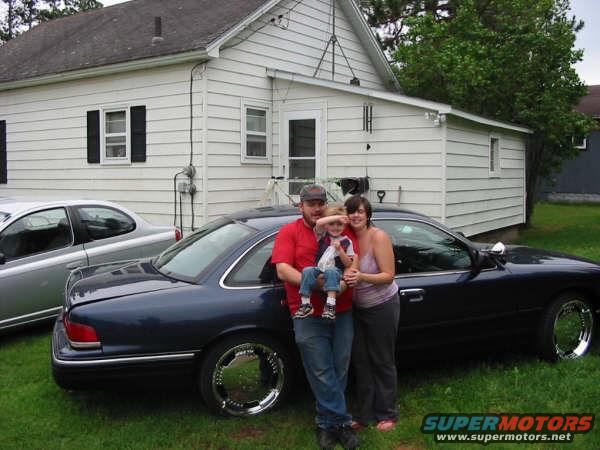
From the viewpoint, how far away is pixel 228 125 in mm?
11297

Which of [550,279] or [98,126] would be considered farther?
[98,126]

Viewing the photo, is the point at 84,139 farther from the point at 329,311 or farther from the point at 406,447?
the point at 406,447

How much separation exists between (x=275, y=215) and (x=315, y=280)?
1366 millimetres

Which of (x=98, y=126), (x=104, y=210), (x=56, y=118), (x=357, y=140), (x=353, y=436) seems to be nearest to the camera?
(x=353, y=436)

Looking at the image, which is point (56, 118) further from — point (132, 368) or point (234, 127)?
point (132, 368)

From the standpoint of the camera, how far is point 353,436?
3.92 meters

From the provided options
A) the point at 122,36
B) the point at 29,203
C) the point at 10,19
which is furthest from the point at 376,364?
the point at 10,19

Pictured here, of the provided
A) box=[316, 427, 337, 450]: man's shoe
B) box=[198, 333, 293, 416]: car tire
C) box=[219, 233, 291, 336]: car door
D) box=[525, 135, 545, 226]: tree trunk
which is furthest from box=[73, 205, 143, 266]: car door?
box=[525, 135, 545, 226]: tree trunk

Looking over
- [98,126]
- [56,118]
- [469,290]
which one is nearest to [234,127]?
[98,126]

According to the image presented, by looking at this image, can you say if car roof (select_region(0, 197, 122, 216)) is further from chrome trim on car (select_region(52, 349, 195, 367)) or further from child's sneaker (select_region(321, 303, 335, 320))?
child's sneaker (select_region(321, 303, 335, 320))

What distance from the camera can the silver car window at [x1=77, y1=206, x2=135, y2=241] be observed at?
7.01 m

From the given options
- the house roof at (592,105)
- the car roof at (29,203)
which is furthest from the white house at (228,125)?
the house roof at (592,105)

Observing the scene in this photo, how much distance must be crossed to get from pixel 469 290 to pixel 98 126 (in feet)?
31.6

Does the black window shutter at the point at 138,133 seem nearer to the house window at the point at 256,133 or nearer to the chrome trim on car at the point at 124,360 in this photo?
the house window at the point at 256,133
